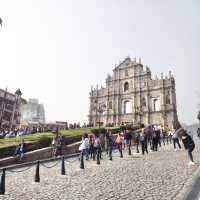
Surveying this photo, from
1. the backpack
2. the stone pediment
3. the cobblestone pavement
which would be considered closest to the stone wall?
the backpack

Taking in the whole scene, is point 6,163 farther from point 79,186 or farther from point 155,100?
point 155,100

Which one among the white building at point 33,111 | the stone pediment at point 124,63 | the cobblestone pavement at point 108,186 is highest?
the stone pediment at point 124,63

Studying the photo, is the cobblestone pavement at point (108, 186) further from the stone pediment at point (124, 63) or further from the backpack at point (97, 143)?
the stone pediment at point (124, 63)

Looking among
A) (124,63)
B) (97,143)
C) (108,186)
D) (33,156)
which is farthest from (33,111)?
(108,186)

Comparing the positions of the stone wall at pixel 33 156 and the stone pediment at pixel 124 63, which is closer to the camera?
the stone wall at pixel 33 156

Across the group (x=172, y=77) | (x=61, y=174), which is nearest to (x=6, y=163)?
(x=61, y=174)

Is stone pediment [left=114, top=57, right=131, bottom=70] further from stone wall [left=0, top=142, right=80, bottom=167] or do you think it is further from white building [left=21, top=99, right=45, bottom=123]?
white building [left=21, top=99, right=45, bottom=123]

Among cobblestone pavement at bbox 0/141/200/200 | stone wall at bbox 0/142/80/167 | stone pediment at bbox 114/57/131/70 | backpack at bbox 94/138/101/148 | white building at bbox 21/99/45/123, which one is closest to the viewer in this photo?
cobblestone pavement at bbox 0/141/200/200

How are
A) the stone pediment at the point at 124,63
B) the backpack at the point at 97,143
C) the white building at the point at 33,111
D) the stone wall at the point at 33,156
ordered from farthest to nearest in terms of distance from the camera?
the white building at the point at 33,111
the stone pediment at the point at 124,63
the backpack at the point at 97,143
the stone wall at the point at 33,156

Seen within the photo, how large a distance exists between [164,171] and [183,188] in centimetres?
285

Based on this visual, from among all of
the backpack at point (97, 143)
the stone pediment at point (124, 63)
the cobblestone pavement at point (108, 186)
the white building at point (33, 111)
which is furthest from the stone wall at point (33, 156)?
the white building at point (33, 111)

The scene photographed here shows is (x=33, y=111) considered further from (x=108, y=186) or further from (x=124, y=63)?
(x=108, y=186)

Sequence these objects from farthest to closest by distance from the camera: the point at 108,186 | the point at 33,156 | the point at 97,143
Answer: the point at 33,156, the point at 97,143, the point at 108,186

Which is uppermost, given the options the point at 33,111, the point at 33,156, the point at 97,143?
the point at 33,111
